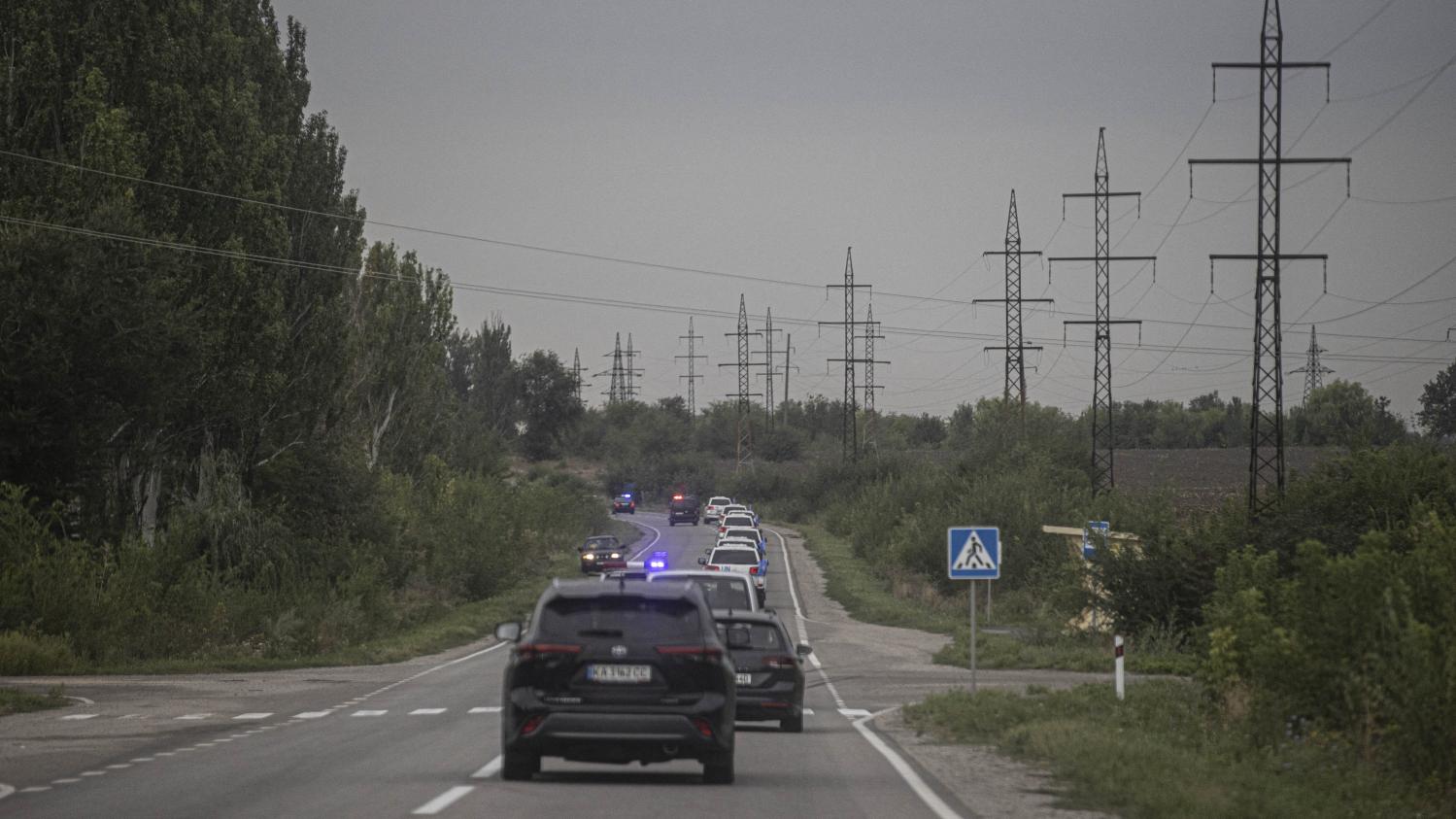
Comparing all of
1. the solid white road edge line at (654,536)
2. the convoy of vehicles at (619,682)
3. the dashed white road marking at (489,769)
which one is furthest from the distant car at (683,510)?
the convoy of vehicles at (619,682)

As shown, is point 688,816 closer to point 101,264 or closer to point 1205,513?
point 101,264

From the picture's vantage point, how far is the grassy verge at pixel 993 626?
34.2 m

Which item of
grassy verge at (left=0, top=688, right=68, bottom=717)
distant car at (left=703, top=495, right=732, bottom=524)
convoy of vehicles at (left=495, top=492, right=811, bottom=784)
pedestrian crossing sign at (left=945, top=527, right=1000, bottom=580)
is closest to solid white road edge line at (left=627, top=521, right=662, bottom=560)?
distant car at (left=703, top=495, right=732, bottom=524)

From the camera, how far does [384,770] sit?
52.5 ft

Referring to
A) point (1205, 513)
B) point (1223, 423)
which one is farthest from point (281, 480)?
point (1223, 423)

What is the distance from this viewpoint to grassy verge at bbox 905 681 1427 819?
13.3m

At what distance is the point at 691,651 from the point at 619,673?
62 cm

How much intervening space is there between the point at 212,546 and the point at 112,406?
7277 millimetres

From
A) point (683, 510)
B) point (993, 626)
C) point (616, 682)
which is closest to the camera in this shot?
point (616, 682)

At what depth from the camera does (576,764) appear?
55.5 feet

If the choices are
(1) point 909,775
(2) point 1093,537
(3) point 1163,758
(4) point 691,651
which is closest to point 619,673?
(4) point 691,651

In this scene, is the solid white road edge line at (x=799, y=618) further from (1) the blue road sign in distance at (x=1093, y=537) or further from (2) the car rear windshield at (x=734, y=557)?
(1) the blue road sign in distance at (x=1093, y=537)

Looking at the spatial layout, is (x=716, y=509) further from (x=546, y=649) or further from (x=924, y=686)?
(x=546, y=649)

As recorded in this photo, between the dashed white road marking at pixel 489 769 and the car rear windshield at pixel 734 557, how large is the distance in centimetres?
3302
